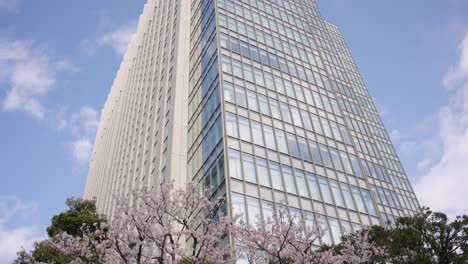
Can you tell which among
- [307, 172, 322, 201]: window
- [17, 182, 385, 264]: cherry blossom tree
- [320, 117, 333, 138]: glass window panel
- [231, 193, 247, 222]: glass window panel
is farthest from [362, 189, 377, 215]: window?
[17, 182, 385, 264]: cherry blossom tree

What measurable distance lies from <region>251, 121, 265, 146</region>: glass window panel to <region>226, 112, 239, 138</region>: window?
61.8 inches

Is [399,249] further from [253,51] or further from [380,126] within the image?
[380,126]

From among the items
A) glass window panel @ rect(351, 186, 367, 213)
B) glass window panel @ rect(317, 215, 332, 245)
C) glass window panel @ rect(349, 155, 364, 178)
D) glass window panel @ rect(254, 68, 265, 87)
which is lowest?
glass window panel @ rect(317, 215, 332, 245)

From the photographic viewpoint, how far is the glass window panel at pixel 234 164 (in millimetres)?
24984

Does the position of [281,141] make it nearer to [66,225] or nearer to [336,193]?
[336,193]

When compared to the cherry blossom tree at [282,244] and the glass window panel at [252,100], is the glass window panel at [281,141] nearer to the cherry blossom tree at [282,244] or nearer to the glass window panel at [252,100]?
the glass window panel at [252,100]

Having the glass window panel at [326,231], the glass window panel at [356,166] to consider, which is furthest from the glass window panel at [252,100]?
the glass window panel at [326,231]

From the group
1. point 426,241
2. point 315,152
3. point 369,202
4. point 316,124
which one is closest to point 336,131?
point 316,124

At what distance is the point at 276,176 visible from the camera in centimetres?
2672

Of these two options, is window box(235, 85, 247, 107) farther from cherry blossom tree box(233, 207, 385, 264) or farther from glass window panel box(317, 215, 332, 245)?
cherry blossom tree box(233, 207, 385, 264)

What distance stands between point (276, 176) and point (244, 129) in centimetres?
436

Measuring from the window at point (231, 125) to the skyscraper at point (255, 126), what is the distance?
87 millimetres

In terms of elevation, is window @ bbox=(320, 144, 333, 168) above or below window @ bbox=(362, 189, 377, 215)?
above

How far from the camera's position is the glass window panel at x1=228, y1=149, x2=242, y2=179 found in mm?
24984
